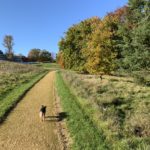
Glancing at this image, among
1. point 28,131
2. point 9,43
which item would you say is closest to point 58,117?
point 28,131

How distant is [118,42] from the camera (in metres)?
36.8

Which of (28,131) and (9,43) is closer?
(28,131)

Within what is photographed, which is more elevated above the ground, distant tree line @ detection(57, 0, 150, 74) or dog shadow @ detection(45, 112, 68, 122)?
distant tree line @ detection(57, 0, 150, 74)

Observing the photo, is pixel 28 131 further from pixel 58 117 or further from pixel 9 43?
pixel 9 43

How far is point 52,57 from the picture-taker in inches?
6053

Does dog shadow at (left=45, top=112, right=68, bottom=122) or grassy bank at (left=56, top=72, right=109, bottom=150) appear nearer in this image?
grassy bank at (left=56, top=72, right=109, bottom=150)

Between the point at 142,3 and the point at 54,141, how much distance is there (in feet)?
72.6

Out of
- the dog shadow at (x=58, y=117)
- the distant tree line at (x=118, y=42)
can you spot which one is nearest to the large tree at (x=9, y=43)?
the distant tree line at (x=118, y=42)

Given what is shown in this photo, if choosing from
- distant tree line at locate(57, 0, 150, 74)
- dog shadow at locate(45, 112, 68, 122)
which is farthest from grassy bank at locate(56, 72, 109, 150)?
distant tree line at locate(57, 0, 150, 74)

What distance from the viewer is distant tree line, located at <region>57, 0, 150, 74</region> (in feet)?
92.4

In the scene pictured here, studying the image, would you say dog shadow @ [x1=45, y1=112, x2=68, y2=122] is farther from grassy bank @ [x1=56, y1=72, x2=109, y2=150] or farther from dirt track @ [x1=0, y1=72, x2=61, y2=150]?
grassy bank @ [x1=56, y1=72, x2=109, y2=150]

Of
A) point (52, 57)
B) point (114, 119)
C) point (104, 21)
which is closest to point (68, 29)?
point (104, 21)

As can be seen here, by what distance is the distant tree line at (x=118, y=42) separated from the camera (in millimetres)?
28156

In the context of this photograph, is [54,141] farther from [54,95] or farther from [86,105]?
[54,95]
